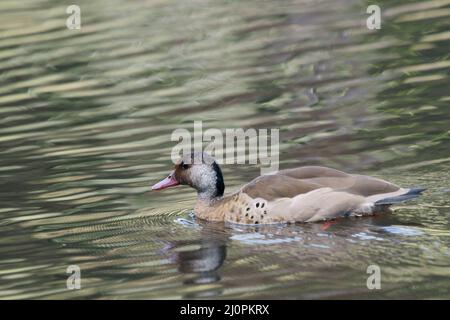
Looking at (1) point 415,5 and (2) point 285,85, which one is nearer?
(2) point 285,85

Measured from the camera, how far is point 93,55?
20.1 meters

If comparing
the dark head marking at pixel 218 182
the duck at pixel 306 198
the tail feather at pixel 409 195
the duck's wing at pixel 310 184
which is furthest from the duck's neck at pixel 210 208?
the tail feather at pixel 409 195

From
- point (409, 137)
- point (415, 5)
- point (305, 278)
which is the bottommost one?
point (305, 278)

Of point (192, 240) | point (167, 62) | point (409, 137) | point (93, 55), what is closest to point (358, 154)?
point (409, 137)

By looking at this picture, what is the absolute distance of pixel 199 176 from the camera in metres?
12.5

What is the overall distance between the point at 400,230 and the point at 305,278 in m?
1.52

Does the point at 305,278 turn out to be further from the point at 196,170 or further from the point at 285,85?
the point at 285,85

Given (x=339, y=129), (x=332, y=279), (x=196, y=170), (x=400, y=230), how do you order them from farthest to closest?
(x=339, y=129) < (x=196, y=170) < (x=400, y=230) < (x=332, y=279)

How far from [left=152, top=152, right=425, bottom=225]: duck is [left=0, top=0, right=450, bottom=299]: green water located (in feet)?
0.58

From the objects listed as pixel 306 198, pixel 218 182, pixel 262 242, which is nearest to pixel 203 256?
pixel 262 242

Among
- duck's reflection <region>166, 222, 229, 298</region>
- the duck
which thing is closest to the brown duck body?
the duck

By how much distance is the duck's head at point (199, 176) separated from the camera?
12.5 m

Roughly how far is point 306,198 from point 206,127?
4155 mm

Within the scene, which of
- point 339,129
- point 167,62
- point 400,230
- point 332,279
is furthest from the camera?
A: point 167,62
